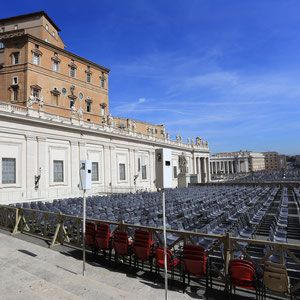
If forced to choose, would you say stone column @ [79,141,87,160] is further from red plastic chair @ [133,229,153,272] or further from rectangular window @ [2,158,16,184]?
red plastic chair @ [133,229,153,272]

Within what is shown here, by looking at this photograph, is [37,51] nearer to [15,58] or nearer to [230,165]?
[15,58]

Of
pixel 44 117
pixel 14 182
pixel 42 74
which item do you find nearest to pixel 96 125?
pixel 44 117

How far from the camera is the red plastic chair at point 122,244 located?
6.48 m

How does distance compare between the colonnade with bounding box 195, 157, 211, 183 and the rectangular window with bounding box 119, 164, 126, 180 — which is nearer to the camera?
the rectangular window with bounding box 119, 164, 126, 180

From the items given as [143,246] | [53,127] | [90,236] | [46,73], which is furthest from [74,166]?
[143,246]

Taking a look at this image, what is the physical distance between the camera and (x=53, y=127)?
25.8m

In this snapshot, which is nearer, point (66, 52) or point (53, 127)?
point (53, 127)

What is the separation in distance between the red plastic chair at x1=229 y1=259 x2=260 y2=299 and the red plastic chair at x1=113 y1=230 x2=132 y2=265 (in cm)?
287

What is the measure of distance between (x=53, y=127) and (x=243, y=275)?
2513 centimetres

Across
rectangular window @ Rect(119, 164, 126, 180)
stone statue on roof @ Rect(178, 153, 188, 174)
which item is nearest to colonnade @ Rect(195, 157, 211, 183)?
stone statue on roof @ Rect(178, 153, 188, 174)

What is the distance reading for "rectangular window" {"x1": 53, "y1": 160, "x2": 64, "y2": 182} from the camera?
2578 centimetres

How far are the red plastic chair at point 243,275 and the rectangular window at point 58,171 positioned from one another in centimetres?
2415

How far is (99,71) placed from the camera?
136 feet

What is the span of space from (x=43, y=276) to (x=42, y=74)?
108 feet
